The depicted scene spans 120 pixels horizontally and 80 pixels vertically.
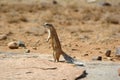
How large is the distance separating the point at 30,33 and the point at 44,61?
705cm

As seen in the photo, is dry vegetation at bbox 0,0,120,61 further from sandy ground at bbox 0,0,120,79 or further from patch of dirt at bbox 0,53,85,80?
patch of dirt at bbox 0,53,85,80

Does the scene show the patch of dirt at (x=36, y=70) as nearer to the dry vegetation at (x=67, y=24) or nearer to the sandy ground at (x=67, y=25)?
the sandy ground at (x=67, y=25)

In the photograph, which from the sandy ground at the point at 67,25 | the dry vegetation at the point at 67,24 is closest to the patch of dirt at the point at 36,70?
the sandy ground at the point at 67,25

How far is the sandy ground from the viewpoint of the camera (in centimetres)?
1469

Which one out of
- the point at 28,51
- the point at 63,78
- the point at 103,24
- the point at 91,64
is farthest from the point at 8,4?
the point at 63,78

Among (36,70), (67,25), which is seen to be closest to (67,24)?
(67,25)

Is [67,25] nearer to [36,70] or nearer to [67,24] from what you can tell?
[67,24]

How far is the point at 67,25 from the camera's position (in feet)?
67.5

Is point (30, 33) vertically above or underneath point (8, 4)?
underneath

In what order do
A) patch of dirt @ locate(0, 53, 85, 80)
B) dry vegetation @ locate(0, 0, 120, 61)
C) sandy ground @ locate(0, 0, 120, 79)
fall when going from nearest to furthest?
1. patch of dirt @ locate(0, 53, 85, 80)
2. sandy ground @ locate(0, 0, 120, 79)
3. dry vegetation @ locate(0, 0, 120, 61)

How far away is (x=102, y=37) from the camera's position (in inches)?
677

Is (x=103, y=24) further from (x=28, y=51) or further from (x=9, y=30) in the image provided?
(x=28, y=51)

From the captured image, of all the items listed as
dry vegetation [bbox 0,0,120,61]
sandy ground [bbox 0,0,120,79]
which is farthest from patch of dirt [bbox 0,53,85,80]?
dry vegetation [bbox 0,0,120,61]

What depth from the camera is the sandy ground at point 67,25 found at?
14688mm
